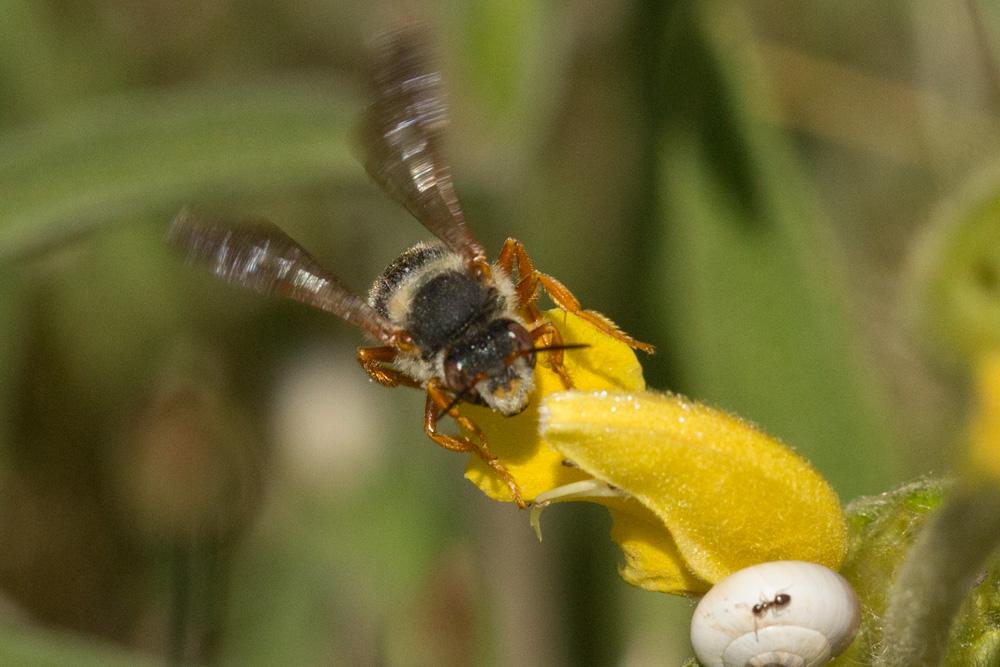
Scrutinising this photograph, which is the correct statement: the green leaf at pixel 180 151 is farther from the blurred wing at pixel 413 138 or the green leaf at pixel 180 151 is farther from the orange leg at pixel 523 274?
the orange leg at pixel 523 274

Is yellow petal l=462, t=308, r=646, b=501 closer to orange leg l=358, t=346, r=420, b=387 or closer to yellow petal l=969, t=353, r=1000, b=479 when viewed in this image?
orange leg l=358, t=346, r=420, b=387

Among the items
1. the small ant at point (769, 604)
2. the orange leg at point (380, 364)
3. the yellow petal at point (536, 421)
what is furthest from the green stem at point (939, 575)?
the orange leg at point (380, 364)

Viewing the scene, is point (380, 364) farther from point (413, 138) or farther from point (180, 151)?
point (180, 151)

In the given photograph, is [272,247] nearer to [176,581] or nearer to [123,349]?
[176,581]

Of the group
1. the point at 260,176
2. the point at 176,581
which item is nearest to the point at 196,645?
the point at 176,581

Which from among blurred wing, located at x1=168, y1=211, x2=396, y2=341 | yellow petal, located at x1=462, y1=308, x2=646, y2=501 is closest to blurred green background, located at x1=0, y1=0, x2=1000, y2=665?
blurred wing, located at x1=168, y1=211, x2=396, y2=341

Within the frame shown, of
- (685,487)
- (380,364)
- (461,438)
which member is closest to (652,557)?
(685,487)
